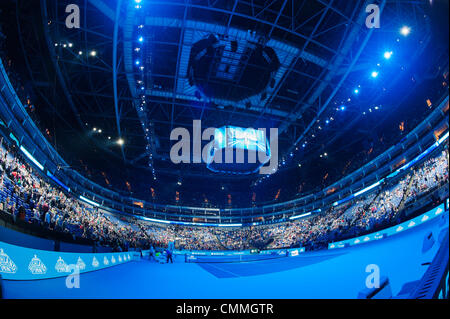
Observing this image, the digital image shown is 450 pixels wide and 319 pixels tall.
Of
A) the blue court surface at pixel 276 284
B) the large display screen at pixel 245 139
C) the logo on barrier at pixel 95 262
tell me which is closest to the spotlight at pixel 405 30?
the large display screen at pixel 245 139

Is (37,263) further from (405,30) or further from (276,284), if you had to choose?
(405,30)

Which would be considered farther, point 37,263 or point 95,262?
point 95,262

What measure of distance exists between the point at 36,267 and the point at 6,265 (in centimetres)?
104

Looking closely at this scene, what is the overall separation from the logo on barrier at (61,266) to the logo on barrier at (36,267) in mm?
663

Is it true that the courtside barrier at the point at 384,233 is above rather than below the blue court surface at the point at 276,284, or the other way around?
above

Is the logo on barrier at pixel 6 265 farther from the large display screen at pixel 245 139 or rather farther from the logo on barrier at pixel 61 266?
the large display screen at pixel 245 139

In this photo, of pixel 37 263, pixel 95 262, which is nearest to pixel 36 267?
pixel 37 263

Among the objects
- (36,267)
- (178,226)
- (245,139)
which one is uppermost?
(245,139)

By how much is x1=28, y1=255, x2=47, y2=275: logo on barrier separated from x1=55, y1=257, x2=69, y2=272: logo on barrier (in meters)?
0.66

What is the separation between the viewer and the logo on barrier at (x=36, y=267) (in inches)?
230

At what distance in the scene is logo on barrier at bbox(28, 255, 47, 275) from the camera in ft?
19.1

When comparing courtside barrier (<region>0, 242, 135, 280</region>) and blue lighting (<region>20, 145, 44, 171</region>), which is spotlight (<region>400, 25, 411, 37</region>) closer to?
courtside barrier (<region>0, 242, 135, 280</region>)

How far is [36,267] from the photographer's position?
6.02 meters

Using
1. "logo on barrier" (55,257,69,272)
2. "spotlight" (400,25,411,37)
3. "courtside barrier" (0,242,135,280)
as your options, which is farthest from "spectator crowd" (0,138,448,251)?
"spotlight" (400,25,411,37)
